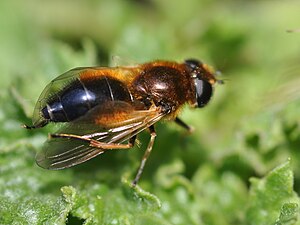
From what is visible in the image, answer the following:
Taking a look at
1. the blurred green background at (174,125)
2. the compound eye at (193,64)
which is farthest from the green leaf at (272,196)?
the compound eye at (193,64)

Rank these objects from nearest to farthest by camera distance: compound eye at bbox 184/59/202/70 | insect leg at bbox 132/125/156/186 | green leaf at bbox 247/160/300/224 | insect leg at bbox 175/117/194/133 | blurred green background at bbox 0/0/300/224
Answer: green leaf at bbox 247/160/300/224
blurred green background at bbox 0/0/300/224
insect leg at bbox 132/125/156/186
compound eye at bbox 184/59/202/70
insect leg at bbox 175/117/194/133

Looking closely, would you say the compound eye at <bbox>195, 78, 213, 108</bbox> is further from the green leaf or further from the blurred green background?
the green leaf

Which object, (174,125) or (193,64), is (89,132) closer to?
(193,64)

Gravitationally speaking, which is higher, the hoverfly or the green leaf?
the hoverfly

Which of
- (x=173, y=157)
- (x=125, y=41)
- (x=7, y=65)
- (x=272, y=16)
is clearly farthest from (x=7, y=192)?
(x=272, y=16)

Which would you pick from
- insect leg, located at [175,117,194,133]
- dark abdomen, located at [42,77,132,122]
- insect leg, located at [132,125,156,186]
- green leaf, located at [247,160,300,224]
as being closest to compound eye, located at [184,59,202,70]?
insect leg, located at [175,117,194,133]

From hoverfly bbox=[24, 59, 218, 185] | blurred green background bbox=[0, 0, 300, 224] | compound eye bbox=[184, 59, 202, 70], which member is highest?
compound eye bbox=[184, 59, 202, 70]

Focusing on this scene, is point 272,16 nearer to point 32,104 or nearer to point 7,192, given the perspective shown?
point 32,104

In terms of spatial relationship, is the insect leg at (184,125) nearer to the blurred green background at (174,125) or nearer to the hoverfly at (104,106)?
the blurred green background at (174,125)
